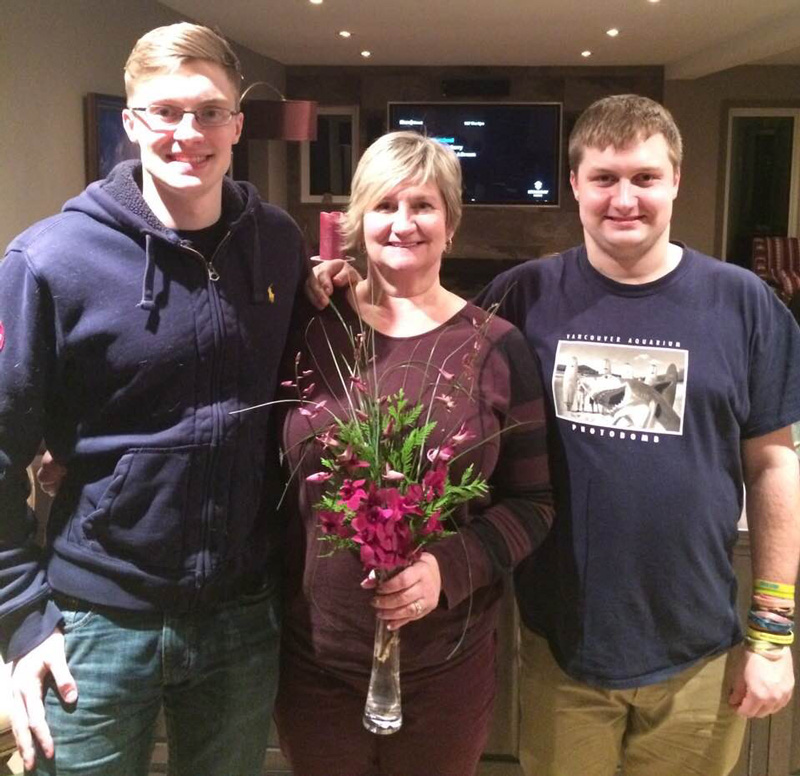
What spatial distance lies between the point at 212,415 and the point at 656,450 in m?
0.74

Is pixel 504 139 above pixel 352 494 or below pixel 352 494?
above

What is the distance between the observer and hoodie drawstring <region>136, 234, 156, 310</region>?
4.26 feet

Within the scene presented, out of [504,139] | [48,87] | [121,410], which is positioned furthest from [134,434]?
[504,139]

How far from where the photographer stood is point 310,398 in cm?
146

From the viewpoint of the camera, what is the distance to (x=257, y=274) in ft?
4.69

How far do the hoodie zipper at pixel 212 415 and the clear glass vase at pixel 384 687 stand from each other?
282mm

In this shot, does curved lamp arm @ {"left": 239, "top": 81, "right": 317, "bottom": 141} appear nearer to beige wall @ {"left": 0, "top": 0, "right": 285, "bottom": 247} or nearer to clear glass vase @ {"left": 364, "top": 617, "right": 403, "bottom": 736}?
clear glass vase @ {"left": 364, "top": 617, "right": 403, "bottom": 736}

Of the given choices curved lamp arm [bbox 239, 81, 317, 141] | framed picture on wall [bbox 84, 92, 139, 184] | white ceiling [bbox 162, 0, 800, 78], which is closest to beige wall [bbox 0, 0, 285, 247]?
framed picture on wall [bbox 84, 92, 139, 184]

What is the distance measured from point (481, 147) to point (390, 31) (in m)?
2.28

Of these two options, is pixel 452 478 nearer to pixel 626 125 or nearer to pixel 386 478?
pixel 386 478

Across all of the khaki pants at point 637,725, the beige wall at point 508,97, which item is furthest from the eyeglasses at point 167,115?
the beige wall at point 508,97

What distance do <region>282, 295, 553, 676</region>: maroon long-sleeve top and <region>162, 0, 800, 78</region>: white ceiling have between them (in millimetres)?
4980

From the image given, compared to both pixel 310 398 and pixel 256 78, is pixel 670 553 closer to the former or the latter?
pixel 310 398

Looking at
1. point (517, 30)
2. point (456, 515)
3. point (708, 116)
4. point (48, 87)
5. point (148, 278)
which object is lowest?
point (456, 515)
